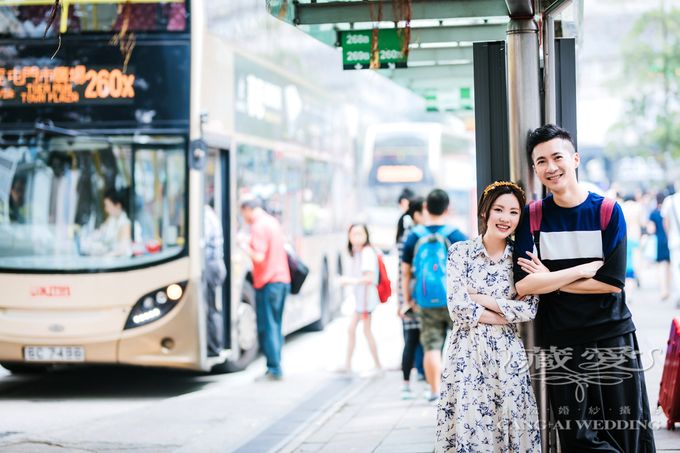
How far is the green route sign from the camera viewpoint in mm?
9617

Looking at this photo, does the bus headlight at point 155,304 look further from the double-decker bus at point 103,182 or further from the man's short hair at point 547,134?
the man's short hair at point 547,134

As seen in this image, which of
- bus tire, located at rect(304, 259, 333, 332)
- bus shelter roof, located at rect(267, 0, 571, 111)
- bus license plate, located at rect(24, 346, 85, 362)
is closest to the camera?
bus shelter roof, located at rect(267, 0, 571, 111)

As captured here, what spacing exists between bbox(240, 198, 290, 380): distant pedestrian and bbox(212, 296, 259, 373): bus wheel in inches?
8.7

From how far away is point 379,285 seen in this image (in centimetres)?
1160

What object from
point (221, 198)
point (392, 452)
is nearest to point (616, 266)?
point (392, 452)

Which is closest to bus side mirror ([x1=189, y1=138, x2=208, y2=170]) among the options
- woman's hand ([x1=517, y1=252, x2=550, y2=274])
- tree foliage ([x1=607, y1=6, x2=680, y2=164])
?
woman's hand ([x1=517, y1=252, x2=550, y2=274])

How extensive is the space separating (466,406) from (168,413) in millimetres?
4943

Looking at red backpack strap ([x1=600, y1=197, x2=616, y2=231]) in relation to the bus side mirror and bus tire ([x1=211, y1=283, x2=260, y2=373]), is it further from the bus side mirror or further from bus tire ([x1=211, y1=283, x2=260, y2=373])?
bus tire ([x1=211, y1=283, x2=260, y2=373])

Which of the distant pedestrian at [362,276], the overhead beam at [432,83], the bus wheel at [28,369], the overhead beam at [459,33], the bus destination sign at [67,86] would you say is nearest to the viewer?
the overhead beam at [459,33]

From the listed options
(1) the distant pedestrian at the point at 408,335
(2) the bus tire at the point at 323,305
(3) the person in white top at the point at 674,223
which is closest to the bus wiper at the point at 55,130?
(1) the distant pedestrian at the point at 408,335

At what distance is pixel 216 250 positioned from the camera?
11234mm

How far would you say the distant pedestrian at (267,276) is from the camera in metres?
11.9

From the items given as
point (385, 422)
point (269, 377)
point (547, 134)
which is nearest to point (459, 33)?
point (385, 422)

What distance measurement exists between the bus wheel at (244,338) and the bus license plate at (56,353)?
206 centimetres
